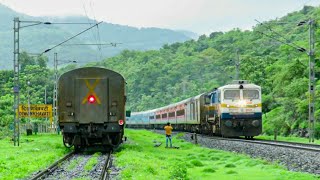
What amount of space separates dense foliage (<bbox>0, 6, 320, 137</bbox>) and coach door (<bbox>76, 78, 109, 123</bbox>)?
1085cm

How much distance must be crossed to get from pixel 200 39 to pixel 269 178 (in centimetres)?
18319

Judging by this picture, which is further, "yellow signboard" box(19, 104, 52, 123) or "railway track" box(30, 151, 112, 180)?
"yellow signboard" box(19, 104, 52, 123)

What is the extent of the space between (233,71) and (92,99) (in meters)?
78.2

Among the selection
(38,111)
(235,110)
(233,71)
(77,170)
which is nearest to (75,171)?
(77,170)

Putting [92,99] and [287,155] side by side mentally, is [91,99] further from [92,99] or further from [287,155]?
[287,155]

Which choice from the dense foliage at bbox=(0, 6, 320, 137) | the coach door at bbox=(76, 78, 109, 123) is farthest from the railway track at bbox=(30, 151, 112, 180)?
the dense foliage at bbox=(0, 6, 320, 137)

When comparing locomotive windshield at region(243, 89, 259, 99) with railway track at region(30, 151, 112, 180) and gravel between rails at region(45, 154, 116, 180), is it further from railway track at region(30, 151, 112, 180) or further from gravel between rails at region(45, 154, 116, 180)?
gravel between rails at region(45, 154, 116, 180)

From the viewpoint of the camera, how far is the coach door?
24.5 metres

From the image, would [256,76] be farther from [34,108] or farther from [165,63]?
[165,63]

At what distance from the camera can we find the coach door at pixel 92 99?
2448cm

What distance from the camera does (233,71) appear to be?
3971 inches

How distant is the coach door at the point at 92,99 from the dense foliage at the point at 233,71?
1085 centimetres

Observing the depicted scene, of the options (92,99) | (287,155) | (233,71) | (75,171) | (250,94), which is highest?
(233,71)

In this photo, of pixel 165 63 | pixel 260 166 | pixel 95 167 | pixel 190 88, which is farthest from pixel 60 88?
pixel 165 63
